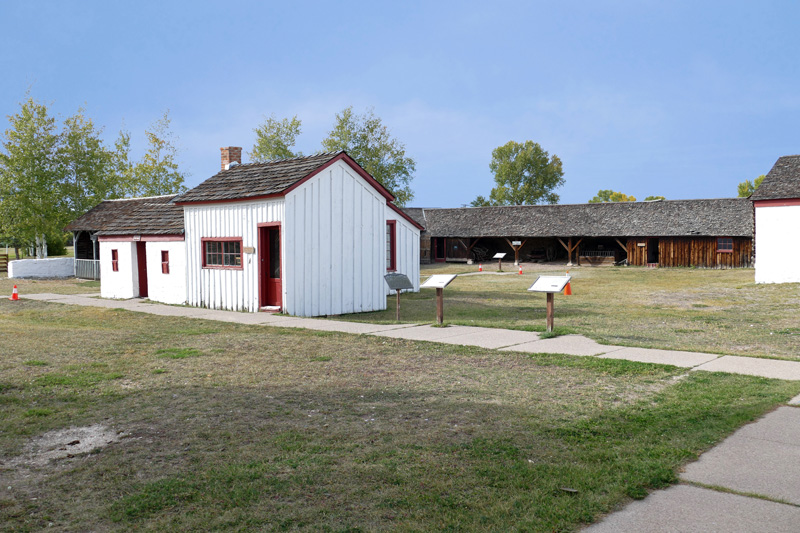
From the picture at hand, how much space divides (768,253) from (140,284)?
24.5m

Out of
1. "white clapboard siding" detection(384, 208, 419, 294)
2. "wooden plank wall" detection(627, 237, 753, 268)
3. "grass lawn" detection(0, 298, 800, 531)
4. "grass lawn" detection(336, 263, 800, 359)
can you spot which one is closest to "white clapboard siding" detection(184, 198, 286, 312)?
"grass lawn" detection(336, 263, 800, 359)

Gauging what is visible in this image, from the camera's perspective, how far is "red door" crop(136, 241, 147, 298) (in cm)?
2214

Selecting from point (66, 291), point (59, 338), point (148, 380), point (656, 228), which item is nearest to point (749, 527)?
point (148, 380)

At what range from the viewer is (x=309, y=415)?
650 centimetres

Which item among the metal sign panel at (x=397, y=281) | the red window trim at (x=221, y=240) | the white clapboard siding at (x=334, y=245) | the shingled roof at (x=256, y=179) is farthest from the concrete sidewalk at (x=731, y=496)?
the red window trim at (x=221, y=240)

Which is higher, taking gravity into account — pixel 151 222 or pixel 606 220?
pixel 606 220

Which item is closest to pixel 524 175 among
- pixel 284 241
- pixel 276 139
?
pixel 276 139

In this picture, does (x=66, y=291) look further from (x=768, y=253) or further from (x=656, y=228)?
(x=656, y=228)

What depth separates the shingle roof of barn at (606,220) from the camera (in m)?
42.6

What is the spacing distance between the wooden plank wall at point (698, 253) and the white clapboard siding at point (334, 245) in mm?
30852

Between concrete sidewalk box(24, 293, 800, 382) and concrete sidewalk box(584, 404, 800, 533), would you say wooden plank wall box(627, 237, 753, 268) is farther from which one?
concrete sidewalk box(584, 404, 800, 533)

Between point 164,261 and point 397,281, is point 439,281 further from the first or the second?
point 164,261

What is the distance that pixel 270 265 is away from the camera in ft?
56.3

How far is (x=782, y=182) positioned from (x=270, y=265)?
23.2m
